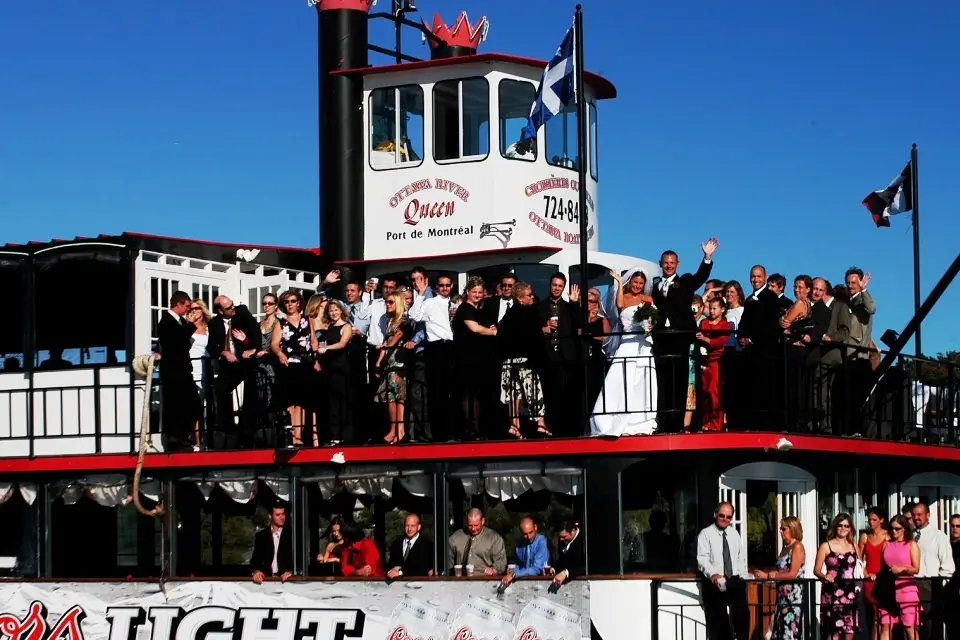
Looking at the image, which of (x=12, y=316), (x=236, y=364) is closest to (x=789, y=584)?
(x=236, y=364)

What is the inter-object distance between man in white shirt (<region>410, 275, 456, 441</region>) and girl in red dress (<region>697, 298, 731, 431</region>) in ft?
8.28

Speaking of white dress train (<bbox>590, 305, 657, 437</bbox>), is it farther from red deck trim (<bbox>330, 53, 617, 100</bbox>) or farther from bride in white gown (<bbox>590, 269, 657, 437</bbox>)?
red deck trim (<bbox>330, 53, 617, 100</bbox>)

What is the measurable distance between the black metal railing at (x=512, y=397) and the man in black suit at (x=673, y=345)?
20 millimetres

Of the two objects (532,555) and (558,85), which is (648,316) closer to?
(532,555)

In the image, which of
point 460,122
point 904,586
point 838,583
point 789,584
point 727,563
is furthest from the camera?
point 460,122

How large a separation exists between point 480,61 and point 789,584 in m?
7.51

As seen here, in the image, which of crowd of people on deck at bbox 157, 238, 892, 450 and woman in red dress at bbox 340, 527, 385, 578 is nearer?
crowd of people on deck at bbox 157, 238, 892, 450

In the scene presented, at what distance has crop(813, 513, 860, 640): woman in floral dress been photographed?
54.4 ft

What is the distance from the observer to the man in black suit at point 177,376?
19.2 metres

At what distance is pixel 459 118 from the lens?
21.1 metres

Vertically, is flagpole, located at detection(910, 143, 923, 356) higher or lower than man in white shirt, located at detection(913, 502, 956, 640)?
higher

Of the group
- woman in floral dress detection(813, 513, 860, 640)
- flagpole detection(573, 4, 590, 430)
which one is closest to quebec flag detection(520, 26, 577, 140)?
flagpole detection(573, 4, 590, 430)

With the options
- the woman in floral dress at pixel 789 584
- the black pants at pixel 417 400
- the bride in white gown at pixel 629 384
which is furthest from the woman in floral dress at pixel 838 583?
the black pants at pixel 417 400

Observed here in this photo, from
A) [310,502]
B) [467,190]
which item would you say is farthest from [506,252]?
[310,502]
